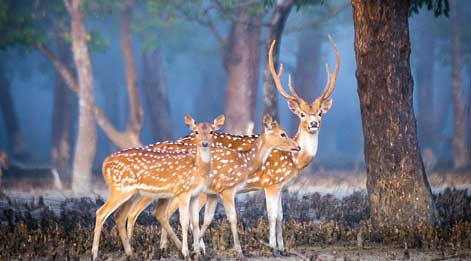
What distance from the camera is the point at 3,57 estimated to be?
35.6 metres

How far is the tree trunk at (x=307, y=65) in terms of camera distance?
31859 mm

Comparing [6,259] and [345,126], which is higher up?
[345,126]

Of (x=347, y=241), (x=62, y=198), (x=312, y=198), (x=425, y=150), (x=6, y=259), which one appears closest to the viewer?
(x=6, y=259)

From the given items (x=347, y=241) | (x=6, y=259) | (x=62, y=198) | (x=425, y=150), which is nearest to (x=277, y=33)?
(x=62, y=198)

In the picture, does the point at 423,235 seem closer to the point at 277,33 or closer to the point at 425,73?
the point at 277,33

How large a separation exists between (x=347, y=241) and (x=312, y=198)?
3824mm

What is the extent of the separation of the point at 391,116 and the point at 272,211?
86.9 inches

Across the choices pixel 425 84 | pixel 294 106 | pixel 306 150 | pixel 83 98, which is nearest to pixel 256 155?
pixel 306 150

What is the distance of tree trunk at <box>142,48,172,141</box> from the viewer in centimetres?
3022

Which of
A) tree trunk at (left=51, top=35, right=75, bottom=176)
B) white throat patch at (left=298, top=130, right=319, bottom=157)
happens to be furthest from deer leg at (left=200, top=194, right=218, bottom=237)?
tree trunk at (left=51, top=35, right=75, bottom=176)

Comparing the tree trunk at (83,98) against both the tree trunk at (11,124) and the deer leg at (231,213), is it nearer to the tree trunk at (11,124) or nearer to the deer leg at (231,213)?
the tree trunk at (11,124)

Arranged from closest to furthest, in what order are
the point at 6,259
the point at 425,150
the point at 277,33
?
1. the point at 6,259
2. the point at 277,33
3. the point at 425,150

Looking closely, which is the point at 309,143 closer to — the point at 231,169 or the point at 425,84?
the point at 231,169

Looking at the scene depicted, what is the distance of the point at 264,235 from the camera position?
466 inches
